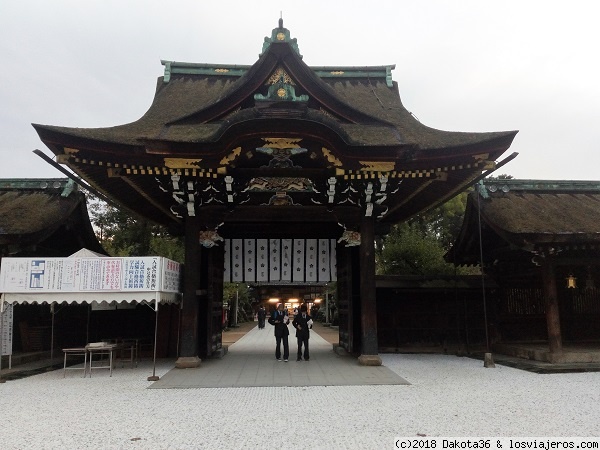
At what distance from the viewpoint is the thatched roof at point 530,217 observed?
9984 millimetres

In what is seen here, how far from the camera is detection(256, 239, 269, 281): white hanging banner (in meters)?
12.6

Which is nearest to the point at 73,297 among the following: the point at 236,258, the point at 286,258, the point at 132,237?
the point at 236,258

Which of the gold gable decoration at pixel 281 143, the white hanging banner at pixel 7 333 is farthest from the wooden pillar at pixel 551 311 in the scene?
the white hanging banner at pixel 7 333

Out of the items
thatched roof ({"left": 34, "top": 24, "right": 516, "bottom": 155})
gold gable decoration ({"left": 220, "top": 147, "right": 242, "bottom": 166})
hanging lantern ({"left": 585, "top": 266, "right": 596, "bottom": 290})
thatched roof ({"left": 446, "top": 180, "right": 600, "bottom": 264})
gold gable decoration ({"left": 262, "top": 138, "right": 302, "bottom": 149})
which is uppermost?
thatched roof ({"left": 34, "top": 24, "right": 516, "bottom": 155})

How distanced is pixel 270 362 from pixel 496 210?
7.21m

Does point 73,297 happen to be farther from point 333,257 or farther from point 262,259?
point 333,257

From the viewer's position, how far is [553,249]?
1020 cm

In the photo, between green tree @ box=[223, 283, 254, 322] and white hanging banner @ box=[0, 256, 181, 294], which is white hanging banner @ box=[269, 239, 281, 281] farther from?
green tree @ box=[223, 283, 254, 322]

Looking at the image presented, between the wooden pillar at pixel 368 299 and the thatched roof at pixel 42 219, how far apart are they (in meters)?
7.95

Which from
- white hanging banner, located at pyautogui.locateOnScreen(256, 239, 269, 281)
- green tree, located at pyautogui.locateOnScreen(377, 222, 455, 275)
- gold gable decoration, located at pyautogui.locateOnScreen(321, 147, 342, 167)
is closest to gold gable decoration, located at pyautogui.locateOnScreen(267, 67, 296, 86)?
gold gable decoration, located at pyautogui.locateOnScreen(321, 147, 342, 167)

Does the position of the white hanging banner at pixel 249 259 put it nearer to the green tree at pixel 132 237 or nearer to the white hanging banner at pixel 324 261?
the white hanging banner at pixel 324 261

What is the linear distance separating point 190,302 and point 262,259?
321cm

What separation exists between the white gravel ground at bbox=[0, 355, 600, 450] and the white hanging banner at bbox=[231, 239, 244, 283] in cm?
464

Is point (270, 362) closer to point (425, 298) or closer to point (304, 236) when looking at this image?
point (304, 236)
